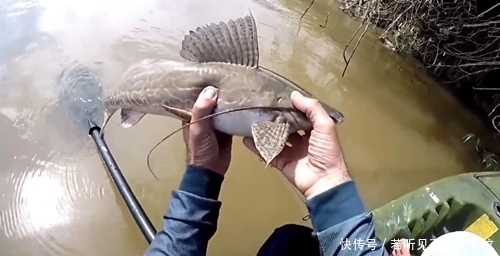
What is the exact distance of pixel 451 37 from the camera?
279 centimetres

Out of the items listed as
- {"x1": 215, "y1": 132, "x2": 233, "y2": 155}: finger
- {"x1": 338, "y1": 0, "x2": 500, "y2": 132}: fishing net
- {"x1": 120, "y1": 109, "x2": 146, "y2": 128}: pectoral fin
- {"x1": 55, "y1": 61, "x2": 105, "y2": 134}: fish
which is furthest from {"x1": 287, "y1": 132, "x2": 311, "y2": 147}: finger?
{"x1": 338, "y1": 0, "x2": 500, "y2": 132}: fishing net

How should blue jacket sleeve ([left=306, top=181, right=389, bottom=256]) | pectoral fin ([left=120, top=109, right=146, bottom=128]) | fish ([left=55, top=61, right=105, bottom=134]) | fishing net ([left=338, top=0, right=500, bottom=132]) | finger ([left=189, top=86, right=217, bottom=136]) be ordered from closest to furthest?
blue jacket sleeve ([left=306, top=181, right=389, bottom=256])
finger ([left=189, top=86, right=217, bottom=136])
pectoral fin ([left=120, top=109, right=146, bottom=128])
fish ([left=55, top=61, right=105, bottom=134])
fishing net ([left=338, top=0, right=500, bottom=132])

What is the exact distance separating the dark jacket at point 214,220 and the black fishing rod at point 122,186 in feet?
1.87

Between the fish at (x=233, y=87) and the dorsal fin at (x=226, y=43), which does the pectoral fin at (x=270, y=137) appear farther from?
the dorsal fin at (x=226, y=43)

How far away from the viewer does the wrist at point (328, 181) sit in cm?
128

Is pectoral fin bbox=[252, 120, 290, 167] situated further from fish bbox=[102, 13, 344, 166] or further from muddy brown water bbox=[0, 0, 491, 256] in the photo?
muddy brown water bbox=[0, 0, 491, 256]

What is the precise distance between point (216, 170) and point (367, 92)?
153cm

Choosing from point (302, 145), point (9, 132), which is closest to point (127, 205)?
point (9, 132)

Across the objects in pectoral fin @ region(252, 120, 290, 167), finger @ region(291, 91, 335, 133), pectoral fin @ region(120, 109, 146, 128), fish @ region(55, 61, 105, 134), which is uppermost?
finger @ region(291, 91, 335, 133)

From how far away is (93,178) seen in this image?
221 cm

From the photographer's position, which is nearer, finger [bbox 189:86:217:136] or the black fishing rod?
finger [bbox 189:86:217:136]

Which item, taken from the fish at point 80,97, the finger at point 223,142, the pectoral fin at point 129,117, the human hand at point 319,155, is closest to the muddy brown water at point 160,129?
the fish at point 80,97

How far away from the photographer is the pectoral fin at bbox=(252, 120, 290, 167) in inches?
50.5

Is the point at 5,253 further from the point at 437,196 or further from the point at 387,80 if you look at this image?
the point at 387,80
